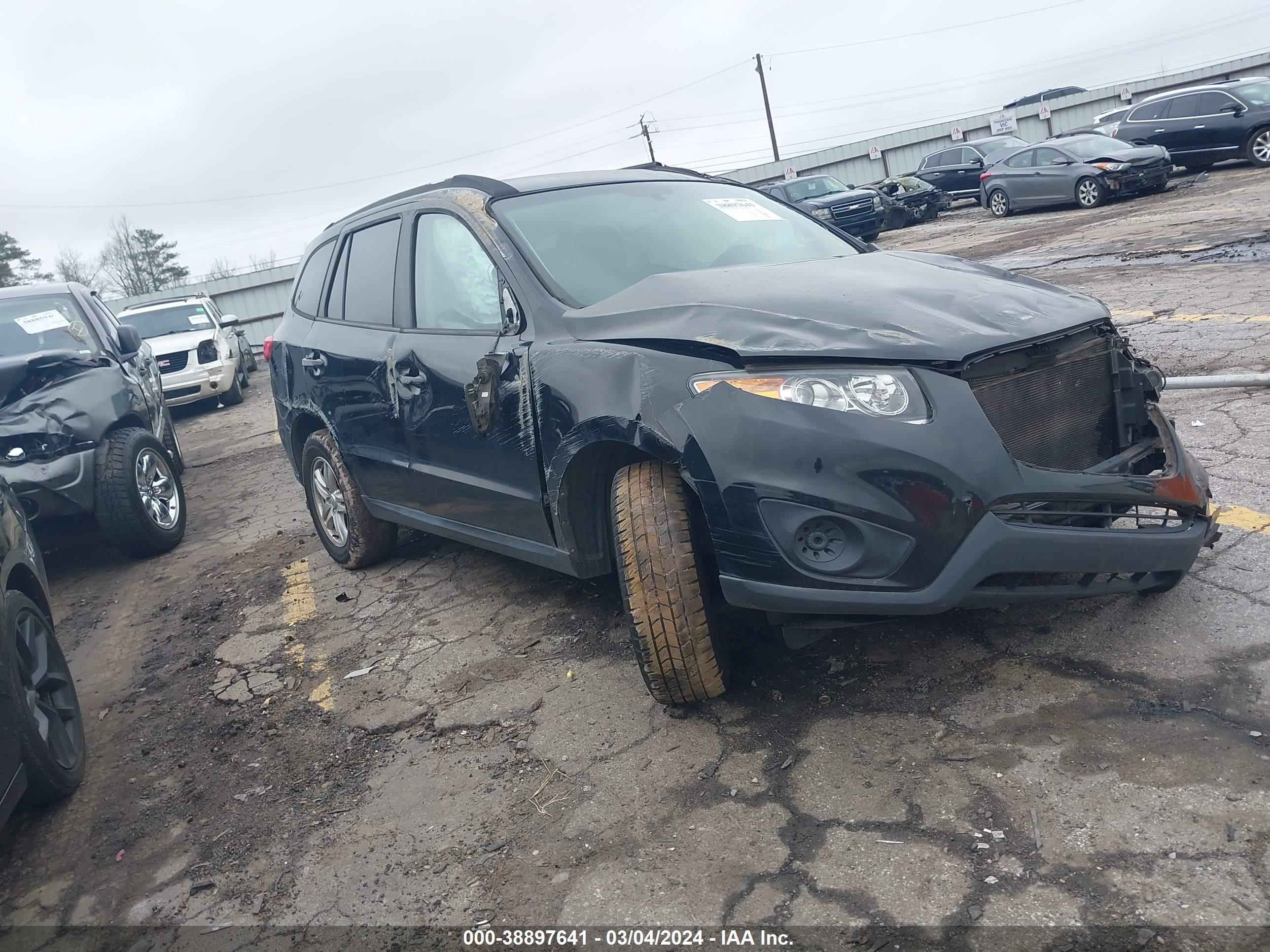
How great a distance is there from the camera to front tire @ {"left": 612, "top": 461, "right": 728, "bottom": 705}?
2922 mm

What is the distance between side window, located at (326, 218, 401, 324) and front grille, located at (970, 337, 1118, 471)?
269 cm

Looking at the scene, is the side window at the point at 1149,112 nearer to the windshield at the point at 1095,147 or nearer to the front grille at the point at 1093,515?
the windshield at the point at 1095,147

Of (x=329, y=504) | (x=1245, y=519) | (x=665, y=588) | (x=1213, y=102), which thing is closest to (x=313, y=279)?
(x=329, y=504)

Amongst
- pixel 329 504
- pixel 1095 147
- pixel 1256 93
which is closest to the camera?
pixel 329 504

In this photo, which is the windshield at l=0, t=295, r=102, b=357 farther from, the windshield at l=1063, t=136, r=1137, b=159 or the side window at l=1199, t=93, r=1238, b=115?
the side window at l=1199, t=93, r=1238, b=115

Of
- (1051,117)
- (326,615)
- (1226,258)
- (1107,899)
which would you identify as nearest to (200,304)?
(326,615)

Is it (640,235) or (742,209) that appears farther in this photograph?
(742,209)

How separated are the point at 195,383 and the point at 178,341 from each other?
720 mm

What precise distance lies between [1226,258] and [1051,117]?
29.8 m

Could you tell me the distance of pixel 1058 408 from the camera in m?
2.85

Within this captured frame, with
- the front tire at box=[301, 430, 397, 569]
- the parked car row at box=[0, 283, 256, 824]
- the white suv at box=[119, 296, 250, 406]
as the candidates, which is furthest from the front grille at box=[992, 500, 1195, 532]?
the white suv at box=[119, 296, 250, 406]

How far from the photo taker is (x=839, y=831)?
2.49m

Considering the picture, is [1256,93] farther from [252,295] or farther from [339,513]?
[252,295]

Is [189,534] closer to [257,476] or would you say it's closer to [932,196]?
[257,476]
